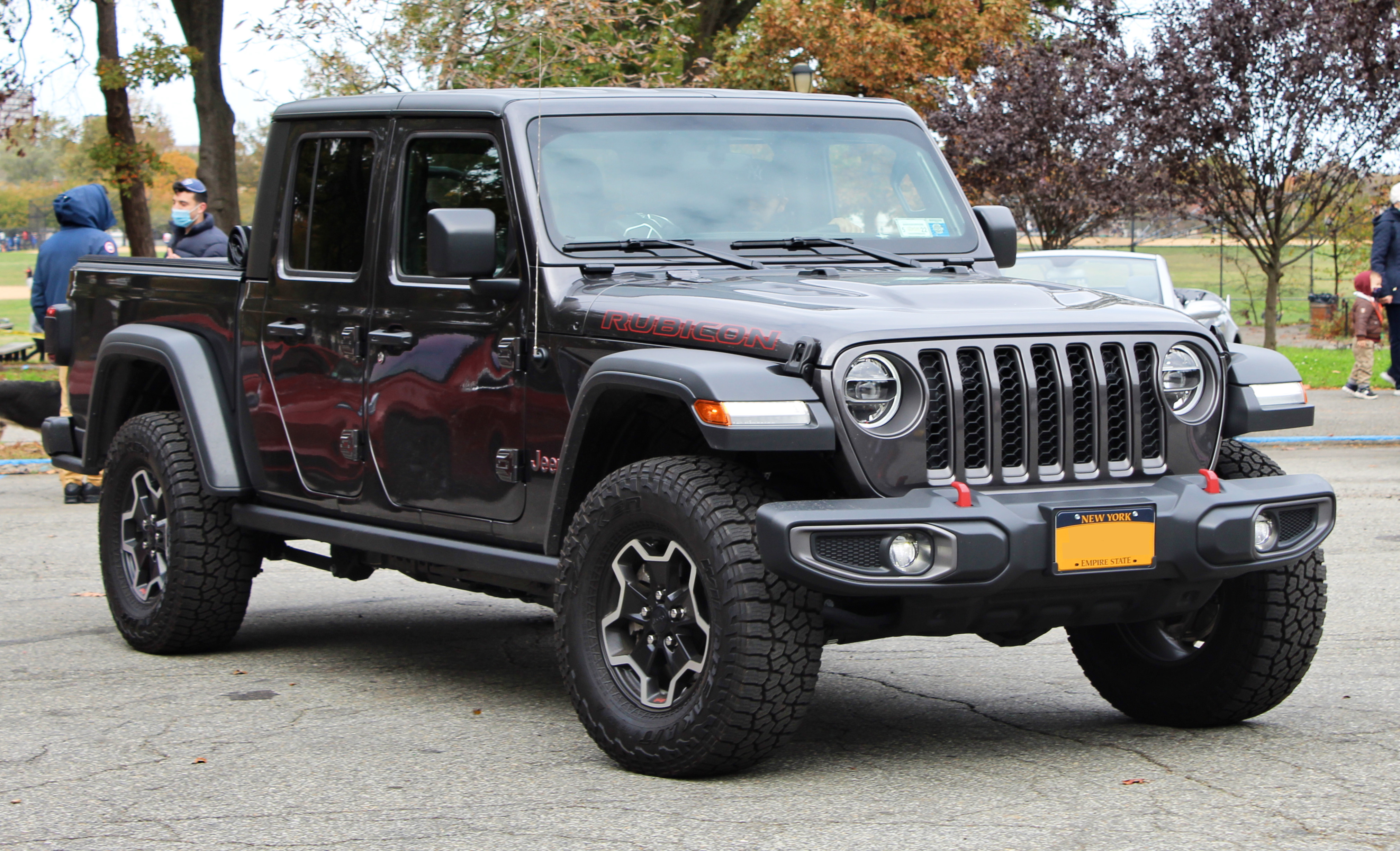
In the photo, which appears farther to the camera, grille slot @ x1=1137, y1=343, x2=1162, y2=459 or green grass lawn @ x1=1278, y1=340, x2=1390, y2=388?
green grass lawn @ x1=1278, y1=340, x2=1390, y2=388

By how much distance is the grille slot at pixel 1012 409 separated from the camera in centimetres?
477

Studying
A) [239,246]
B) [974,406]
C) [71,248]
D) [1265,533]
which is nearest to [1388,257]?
[71,248]

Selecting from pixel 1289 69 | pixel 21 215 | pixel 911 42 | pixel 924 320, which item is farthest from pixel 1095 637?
pixel 21 215

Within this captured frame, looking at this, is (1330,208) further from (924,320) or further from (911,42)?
(924,320)

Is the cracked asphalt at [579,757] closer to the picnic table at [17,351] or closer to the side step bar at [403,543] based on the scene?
the side step bar at [403,543]

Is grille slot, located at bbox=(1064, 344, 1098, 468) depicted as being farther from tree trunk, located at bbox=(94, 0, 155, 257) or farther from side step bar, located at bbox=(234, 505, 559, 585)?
tree trunk, located at bbox=(94, 0, 155, 257)

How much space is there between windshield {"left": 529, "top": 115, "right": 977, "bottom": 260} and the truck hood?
0.29 m

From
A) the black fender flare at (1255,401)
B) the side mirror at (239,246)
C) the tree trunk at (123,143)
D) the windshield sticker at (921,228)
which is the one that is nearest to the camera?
the black fender flare at (1255,401)

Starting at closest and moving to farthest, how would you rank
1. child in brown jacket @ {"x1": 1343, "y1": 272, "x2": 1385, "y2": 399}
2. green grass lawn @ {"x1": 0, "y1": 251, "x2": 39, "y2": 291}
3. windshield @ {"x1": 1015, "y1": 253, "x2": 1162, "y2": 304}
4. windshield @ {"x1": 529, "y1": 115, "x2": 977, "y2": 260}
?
windshield @ {"x1": 529, "y1": 115, "x2": 977, "y2": 260}, windshield @ {"x1": 1015, "y1": 253, "x2": 1162, "y2": 304}, child in brown jacket @ {"x1": 1343, "y1": 272, "x2": 1385, "y2": 399}, green grass lawn @ {"x1": 0, "y1": 251, "x2": 39, "y2": 291}

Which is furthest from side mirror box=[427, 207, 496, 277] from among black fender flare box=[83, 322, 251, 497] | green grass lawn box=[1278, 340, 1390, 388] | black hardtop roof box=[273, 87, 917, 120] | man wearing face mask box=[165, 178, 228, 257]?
green grass lawn box=[1278, 340, 1390, 388]

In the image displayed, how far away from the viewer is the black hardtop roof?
19.5 ft

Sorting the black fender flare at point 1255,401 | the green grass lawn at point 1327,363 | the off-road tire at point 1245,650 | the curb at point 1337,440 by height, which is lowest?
the green grass lawn at point 1327,363

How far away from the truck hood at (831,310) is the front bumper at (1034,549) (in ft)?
1.40

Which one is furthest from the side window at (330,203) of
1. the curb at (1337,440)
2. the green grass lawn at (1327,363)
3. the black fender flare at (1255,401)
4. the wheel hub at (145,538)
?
the green grass lawn at (1327,363)
